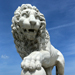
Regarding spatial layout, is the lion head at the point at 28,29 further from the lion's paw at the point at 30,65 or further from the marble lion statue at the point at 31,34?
the lion's paw at the point at 30,65

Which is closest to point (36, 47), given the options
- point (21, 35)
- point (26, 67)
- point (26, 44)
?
point (26, 44)

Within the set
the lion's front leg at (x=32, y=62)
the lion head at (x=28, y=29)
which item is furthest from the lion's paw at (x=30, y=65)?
the lion head at (x=28, y=29)

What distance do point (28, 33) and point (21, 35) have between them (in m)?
0.22

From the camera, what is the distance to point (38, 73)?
2.16 meters

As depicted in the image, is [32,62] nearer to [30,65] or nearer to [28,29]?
[30,65]

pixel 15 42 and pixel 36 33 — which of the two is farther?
pixel 15 42

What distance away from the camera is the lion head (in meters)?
2.54

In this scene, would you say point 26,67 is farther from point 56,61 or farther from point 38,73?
point 56,61

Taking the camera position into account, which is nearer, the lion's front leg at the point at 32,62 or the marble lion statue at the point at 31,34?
the lion's front leg at the point at 32,62

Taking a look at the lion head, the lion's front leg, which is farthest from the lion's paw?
the lion head

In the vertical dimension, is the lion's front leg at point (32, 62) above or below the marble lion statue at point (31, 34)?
below

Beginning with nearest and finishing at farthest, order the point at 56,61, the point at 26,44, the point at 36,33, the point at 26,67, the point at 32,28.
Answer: the point at 26,67, the point at 32,28, the point at 36,33, the point at 26,44, the point at 56,61

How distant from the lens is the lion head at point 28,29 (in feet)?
8.34

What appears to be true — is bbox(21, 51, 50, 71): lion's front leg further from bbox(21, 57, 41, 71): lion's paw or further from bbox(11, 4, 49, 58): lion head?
bbox(11, 4, 49, 58): lion head
